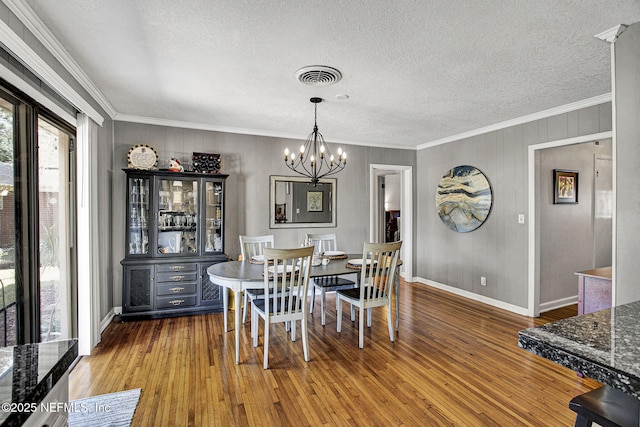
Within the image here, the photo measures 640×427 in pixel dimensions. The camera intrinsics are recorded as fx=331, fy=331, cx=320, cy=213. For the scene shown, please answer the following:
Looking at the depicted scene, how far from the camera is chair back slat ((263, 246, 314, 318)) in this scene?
2682 mm

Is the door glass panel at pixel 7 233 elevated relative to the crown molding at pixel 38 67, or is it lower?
lower

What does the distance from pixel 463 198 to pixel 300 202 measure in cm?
243

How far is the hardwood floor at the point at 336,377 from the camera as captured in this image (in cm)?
211

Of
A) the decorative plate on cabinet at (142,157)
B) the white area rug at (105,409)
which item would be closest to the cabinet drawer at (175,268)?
the decorative plate on cabinet at (142,157)

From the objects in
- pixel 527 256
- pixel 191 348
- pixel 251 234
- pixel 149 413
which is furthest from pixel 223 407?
pixel 527 256

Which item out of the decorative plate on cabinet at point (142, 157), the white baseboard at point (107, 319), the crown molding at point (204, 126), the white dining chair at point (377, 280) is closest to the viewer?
the white dining chair at point (377, 280)

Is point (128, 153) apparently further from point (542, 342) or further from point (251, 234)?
point (542, 342)

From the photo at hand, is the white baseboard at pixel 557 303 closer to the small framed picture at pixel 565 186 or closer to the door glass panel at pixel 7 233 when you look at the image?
the small framed picture at pixel 565 186

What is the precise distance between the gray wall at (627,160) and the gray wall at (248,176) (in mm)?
3612

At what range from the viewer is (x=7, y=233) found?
1922mm

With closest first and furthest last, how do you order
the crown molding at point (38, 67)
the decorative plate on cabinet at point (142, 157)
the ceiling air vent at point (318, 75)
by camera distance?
the crown molding at point (38, 67) → the ceiling air vent at point (318, 75) → the decorative plate on cabinet at point (142, 157)

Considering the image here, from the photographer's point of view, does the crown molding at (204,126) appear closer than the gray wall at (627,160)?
No

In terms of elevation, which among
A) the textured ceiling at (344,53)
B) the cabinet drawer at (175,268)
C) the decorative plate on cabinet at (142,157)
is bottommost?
the cabinet drawer at (175,268)

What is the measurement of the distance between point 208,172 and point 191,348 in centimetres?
213
